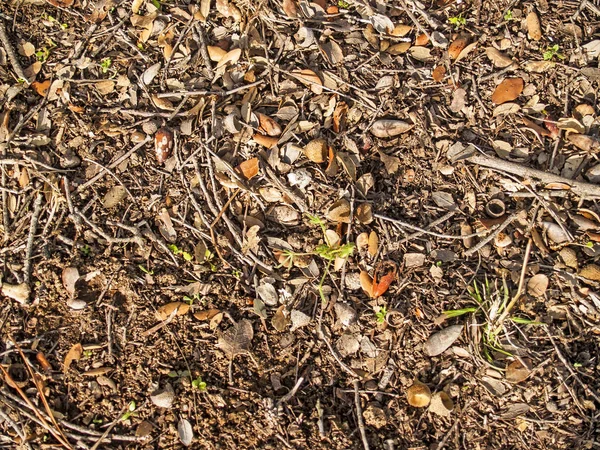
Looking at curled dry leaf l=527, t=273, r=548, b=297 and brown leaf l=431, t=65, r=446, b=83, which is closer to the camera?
curled dry leaf l=527, t=273, r=548, b=297

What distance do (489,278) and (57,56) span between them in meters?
2.07

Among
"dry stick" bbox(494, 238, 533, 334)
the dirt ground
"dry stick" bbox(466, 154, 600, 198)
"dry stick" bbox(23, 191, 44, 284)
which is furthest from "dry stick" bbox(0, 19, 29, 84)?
"dry stick" bbox(494, 238, 533, 334)

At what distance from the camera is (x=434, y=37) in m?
2.43

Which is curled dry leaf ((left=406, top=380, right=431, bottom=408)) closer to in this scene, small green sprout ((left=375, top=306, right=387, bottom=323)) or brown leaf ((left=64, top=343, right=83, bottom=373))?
small green sprout ((left=375, top=306, right=387, bottom=323))

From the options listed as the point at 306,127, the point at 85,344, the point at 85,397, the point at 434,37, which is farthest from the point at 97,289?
the point at 434,37

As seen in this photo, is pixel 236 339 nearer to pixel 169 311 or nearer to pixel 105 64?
pixel 169 311

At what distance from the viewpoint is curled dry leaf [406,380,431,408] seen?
2.02 metres

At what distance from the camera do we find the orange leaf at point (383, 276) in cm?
213

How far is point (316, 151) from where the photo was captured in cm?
222

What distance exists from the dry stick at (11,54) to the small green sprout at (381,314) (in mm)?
1783

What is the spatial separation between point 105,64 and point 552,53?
194 centimetres

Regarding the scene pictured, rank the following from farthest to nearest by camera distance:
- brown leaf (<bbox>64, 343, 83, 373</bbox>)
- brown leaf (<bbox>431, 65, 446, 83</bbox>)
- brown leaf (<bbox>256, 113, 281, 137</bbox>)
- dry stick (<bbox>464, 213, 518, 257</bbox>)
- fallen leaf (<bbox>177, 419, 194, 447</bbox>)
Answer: brown leaf (<bbox>431, 65, 446, 83</bbox>) < brown leaf (<bbox>256, 113, 281, 137</bbox>) < dry stick (<bbox>464, 213, 518, 257</bbox>) < brown leaf (<bbox>64, 343, 83, 373</bbox>) < fallen leaf (<bbox>177, 419, 194, 447</bbox>)

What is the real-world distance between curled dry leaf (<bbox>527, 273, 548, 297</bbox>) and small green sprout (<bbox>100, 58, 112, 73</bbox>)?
197 centimetres

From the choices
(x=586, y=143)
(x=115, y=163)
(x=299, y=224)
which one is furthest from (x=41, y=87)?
(x=586, y=143)
